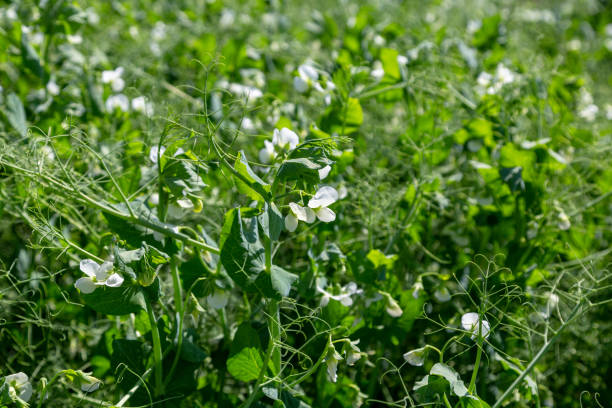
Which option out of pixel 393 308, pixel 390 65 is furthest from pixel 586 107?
pixel 393 308

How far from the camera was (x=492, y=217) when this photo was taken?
138 cm

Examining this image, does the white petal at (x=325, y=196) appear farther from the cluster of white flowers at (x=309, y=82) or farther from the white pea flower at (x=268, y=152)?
the cluster of white flowers at (x=309, y=82)

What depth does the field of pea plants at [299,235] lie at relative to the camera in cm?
91

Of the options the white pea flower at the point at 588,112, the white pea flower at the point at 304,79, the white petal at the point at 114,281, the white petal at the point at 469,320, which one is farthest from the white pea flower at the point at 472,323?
the white pea flower at the point at 588,112

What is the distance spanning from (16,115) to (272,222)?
795 millimetres

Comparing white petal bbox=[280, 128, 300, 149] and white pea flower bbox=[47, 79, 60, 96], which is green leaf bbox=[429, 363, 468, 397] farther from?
white pea flower bbox=[47, 79, 60, 96]

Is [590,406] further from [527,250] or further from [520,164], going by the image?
[520,164]

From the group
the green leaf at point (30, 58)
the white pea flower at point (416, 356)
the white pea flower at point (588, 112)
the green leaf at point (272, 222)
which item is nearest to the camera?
the green leaf at point (272, 222)

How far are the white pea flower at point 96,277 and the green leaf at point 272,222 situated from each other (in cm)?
22

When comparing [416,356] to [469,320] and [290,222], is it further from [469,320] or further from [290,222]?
[290,222]

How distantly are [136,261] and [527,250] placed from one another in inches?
32.5

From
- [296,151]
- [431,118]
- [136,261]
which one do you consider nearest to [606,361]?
[431,118]

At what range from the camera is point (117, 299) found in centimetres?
89

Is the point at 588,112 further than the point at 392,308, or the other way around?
the point at 588,112
